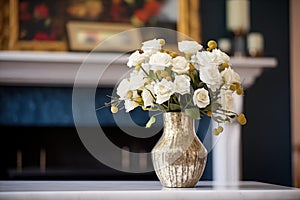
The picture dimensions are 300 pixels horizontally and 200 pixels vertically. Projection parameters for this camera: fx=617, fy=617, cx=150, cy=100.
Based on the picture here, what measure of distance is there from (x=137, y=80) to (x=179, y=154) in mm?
253

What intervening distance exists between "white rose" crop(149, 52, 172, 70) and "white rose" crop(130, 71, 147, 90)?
2.0 inches

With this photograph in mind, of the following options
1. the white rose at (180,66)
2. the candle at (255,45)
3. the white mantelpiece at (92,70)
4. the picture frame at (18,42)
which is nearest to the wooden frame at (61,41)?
the picture frame at (18,42)

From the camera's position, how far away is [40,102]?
3895 millimetres

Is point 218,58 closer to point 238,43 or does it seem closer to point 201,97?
point 201,97

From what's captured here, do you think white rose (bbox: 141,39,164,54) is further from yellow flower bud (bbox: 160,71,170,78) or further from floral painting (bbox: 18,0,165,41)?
floral painting (bbox: 18,0,165,41)

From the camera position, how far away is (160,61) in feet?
5.91

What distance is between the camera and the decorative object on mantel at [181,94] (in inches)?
70.2

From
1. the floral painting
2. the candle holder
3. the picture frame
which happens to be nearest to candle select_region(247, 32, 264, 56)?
the candle holder

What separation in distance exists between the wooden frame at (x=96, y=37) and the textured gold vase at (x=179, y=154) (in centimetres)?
209

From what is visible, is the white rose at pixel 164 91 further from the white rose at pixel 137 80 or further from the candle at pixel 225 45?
the candle at pixel 225 45

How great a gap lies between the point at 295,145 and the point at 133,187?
3.09 meters

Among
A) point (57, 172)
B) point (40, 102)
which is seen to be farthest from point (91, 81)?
point (57, 172)

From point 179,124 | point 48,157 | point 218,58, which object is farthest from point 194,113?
point 48,157

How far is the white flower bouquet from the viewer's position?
1.78 meters
